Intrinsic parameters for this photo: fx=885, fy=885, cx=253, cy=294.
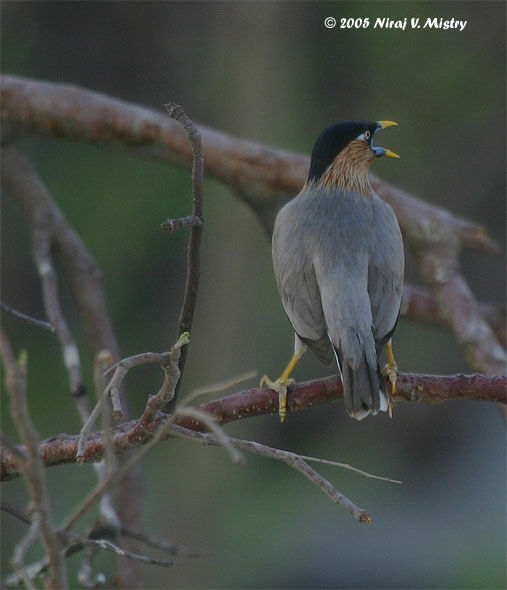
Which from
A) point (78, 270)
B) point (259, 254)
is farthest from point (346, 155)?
point (259, 254)

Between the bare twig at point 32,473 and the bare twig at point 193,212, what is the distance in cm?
→ 42

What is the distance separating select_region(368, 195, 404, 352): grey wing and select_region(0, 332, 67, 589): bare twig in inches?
44.4

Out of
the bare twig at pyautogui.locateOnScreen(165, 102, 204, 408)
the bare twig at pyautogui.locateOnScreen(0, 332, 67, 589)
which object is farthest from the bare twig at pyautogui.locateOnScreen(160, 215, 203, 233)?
the bare twig at pyautogui.locateOnScreen(0, 332, 67, 589)

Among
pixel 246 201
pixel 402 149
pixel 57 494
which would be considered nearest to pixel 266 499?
pixel 57 494

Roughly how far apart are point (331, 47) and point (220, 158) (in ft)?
10.5

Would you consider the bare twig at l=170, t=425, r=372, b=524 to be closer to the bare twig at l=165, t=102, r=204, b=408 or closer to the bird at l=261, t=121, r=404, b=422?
the bare twig at l=165, t=102, r=204, b=408

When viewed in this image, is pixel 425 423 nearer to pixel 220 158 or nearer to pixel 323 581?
pixel 323 581

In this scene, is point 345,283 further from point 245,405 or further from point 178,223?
point 178,223

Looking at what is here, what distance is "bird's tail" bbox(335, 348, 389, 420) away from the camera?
5.68 ft

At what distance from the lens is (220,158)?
290 cm

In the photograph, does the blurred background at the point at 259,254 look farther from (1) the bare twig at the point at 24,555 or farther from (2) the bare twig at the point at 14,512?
(1) the bare twig at the point at 24,555

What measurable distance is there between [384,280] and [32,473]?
1.21 metres

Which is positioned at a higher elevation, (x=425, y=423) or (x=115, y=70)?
(x=115, y=70)

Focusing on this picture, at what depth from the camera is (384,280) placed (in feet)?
6.46
